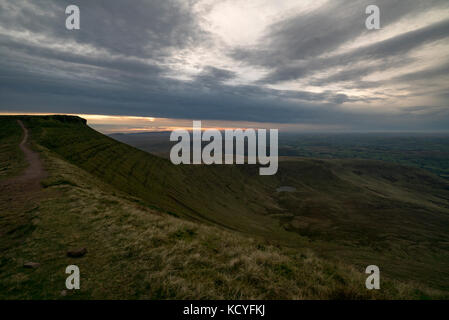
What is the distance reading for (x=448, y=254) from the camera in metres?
45.2

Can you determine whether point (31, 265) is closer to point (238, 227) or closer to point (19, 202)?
point (19, 202)

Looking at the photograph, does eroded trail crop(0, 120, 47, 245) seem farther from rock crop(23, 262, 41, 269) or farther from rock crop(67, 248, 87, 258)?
rock crop(67, 248, 87, 258)

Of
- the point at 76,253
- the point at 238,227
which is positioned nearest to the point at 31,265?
the point at 76,253

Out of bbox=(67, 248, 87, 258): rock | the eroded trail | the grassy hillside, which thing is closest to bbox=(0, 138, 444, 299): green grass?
the grassy hillside

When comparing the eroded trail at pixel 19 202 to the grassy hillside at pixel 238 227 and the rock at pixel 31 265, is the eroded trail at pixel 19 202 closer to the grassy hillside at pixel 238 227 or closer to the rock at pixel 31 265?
the grassy hillside at pixel 238 227

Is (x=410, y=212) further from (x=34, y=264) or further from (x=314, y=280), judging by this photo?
(x=34, y=264)

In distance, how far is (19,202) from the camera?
46.6 ft

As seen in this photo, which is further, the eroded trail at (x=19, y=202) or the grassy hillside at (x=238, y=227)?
the eroded trail at (x=19, y=202)

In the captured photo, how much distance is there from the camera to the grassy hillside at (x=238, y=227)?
7602 millimetres

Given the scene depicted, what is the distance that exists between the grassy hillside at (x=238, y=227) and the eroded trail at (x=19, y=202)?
3.54ft

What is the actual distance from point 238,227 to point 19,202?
3576 cm

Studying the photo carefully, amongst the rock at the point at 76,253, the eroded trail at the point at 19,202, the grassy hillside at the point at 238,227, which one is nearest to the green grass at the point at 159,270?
the grassy hillside at the point at 238,227

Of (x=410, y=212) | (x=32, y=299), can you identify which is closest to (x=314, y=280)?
(x=32, y=299)
